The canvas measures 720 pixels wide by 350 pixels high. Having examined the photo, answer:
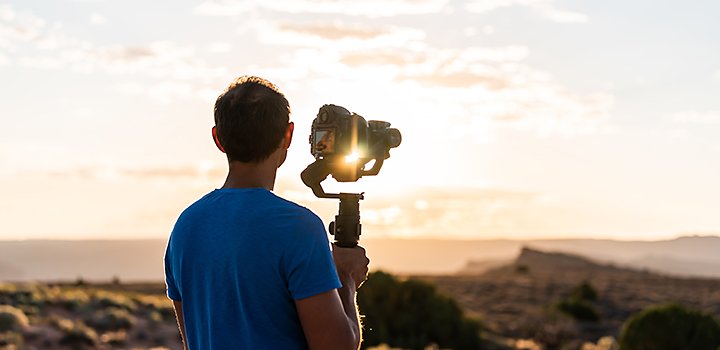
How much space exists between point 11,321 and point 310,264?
2121 cm

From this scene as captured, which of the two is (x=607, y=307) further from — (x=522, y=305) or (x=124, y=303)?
(x=124, y=303)

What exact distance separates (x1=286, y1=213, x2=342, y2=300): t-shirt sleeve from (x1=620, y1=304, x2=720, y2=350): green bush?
657 inches

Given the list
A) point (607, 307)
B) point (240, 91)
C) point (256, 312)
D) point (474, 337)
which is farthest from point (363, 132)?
point (607, 307)

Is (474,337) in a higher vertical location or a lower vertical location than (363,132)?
lower

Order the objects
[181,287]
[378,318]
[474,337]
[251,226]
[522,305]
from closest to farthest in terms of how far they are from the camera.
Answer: [251,226], [181,287], [378,318], [474,337], [522,305]

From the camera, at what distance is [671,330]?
1845 centimetres

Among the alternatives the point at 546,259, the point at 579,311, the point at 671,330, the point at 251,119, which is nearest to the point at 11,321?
the point at 671,330

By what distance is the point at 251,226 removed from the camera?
313 cm

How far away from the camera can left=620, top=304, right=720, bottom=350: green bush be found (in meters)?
18.2

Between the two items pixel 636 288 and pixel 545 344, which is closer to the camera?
pixel 545 344

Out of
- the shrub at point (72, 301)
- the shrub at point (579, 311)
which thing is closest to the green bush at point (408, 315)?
the shrub at point (72, 301)

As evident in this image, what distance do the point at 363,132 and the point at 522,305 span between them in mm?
44250

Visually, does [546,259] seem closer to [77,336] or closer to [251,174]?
[77,336]

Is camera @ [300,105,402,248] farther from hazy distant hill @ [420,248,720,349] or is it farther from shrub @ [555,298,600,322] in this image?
shrub @ [555,298,600,322]
